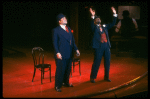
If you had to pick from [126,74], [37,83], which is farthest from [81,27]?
[37,83]

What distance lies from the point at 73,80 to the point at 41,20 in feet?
31.2

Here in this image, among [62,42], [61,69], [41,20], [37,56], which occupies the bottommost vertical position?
[37,56]

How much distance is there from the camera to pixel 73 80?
6.34 metres

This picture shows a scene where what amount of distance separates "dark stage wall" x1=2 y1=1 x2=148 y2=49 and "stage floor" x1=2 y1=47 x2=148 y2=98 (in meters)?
2.89

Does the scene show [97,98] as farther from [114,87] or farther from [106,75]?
[106,75]

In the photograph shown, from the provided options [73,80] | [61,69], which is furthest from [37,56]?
[61,69]

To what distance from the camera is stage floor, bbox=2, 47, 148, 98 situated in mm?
5234

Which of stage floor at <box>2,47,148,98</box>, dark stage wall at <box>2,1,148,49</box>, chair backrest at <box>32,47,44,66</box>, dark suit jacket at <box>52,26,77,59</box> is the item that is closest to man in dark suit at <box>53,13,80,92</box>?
dark suit jacket at <box>52,26,77,59</box>

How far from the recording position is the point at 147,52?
1075 cm

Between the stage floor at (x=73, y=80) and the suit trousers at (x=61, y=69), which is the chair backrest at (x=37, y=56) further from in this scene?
the suit trousers at (x=61, y=69)

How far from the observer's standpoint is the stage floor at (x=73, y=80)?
5234 mm

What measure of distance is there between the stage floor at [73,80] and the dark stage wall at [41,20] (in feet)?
9.47

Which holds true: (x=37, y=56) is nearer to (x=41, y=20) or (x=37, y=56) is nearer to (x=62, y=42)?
(x=41, y=20)

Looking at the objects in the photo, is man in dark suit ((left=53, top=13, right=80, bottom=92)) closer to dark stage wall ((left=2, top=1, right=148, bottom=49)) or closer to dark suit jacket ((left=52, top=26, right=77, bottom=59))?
dark suit jacket ((left=52, top=26, right=77, bottom=59))
